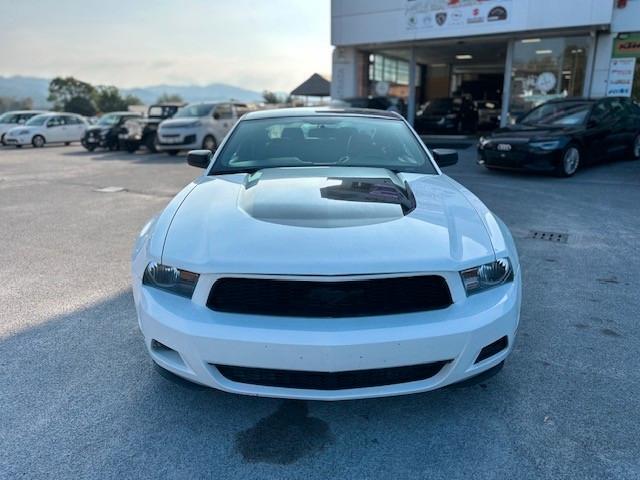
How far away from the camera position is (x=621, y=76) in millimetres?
14062

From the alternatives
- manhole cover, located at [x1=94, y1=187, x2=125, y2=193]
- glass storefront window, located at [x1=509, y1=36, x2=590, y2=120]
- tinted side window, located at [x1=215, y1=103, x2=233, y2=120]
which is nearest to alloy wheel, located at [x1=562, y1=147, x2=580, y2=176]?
glass storefront window, located at [x1=509, y1=36, x2=590, y2=120]

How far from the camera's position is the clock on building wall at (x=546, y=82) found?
609 inches

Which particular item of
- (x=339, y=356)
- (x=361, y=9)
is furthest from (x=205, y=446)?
(x=361, y=9)

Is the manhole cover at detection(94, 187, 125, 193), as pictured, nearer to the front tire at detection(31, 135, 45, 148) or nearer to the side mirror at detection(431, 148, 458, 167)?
the side mirror at detection(431, 148, 458, 167)

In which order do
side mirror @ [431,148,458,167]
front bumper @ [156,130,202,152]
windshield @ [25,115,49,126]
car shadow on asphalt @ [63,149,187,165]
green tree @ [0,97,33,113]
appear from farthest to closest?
green tree @ [0,97,33,113] → windshield @ [25,115,49,126] → front bumper @ [156,130,202,152] → car shadow on asphalt @ [63,149,187,165] → side mirror @ [431,148,458,167]

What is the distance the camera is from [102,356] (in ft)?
9.65

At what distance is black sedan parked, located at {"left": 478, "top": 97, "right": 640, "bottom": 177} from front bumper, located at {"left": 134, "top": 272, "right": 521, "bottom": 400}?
767cm

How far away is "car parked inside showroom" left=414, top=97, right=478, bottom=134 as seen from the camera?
18.4 metres

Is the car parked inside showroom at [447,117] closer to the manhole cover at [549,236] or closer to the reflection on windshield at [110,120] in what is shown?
the reflection on windshield at [110,120]

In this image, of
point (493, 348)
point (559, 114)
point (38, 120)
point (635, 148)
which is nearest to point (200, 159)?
point (493, 348)

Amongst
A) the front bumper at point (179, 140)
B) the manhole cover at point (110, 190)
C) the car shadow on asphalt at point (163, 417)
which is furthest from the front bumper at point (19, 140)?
the car shadow on asphalt at point (163, 417)

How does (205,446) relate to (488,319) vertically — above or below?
below

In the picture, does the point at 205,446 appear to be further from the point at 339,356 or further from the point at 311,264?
the point at 311,264

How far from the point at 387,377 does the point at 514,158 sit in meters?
8.10
